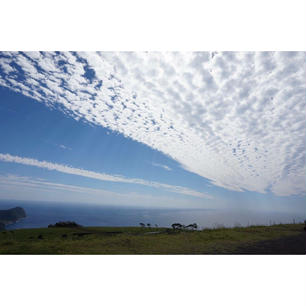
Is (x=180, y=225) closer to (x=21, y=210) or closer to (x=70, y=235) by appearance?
(x=70, y=235)

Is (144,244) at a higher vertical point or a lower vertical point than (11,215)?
lower

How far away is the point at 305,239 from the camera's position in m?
6.50

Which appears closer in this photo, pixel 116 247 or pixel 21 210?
pixel 116 247

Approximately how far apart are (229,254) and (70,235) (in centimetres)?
573

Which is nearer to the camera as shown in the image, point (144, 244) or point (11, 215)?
point (144, 244)

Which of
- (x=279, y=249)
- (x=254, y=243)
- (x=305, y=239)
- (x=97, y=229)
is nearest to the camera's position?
(x=279, y=249)

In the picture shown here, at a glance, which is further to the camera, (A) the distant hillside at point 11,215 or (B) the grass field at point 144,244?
(A) the distant hillside at point 11,215

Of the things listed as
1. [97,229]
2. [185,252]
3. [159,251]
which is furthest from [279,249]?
[97,229]

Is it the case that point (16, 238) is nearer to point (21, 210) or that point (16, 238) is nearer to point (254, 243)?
point (21, 210)

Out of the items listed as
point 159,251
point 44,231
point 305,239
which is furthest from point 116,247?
point 305,239

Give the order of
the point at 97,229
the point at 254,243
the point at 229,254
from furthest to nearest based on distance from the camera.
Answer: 1. the point at 97,229
2. the point at 254,243
3. the point at 229,254

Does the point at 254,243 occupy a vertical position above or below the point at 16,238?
above

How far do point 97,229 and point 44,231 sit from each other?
6.97 feet

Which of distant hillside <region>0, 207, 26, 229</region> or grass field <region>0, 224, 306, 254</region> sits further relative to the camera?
distant hillside <region>0, 207, 26, 229</region>
